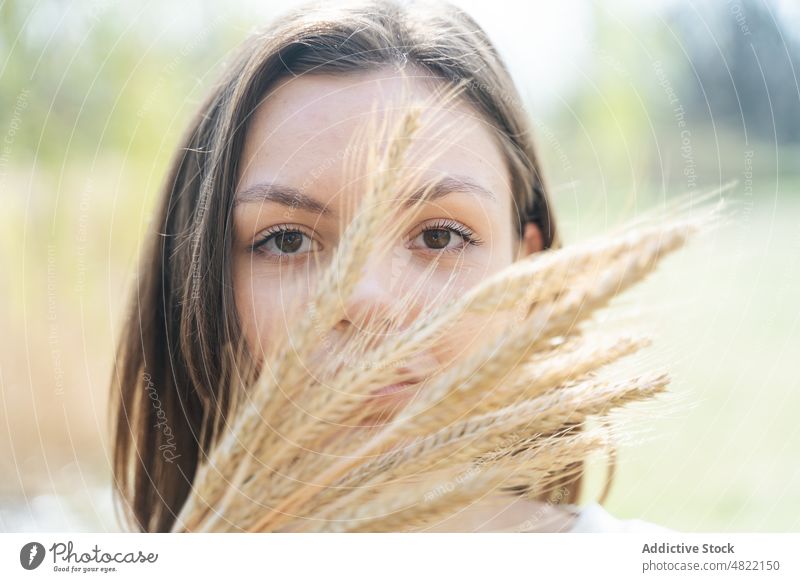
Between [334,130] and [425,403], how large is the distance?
30 centimetres

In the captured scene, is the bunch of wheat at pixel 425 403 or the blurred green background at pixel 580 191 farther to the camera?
the blurred green background at pixel 580 191

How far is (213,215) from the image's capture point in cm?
69

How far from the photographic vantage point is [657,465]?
786 millimetres

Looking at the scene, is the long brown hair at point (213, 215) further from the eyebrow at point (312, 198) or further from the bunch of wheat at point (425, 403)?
the bunch of wheat at point (425, 403)

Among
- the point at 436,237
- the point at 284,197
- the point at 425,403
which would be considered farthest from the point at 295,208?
the point at 425,403

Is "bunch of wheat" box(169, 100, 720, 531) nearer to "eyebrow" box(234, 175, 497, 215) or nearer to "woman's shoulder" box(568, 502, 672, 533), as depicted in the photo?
"eyebrow" box(234, 175, 497, 215)

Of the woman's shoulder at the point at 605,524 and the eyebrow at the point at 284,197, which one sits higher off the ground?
the eyebrow at the point at 284,197

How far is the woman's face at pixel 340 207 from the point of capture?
2.18 feet

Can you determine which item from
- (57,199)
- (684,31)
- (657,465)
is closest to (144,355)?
(57,199)

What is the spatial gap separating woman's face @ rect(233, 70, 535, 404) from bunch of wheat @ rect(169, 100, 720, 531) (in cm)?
10

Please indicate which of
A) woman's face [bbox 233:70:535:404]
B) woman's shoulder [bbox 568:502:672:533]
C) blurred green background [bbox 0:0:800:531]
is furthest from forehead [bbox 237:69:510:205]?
woman's shoulder [bbox 568:502:672:533]

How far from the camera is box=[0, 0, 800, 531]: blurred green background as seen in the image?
0.74 metres

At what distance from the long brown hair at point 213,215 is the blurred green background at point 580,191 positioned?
0.04 metres

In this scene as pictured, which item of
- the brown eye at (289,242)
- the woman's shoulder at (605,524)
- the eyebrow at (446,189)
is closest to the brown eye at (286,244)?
the brown eye at (289,242)
